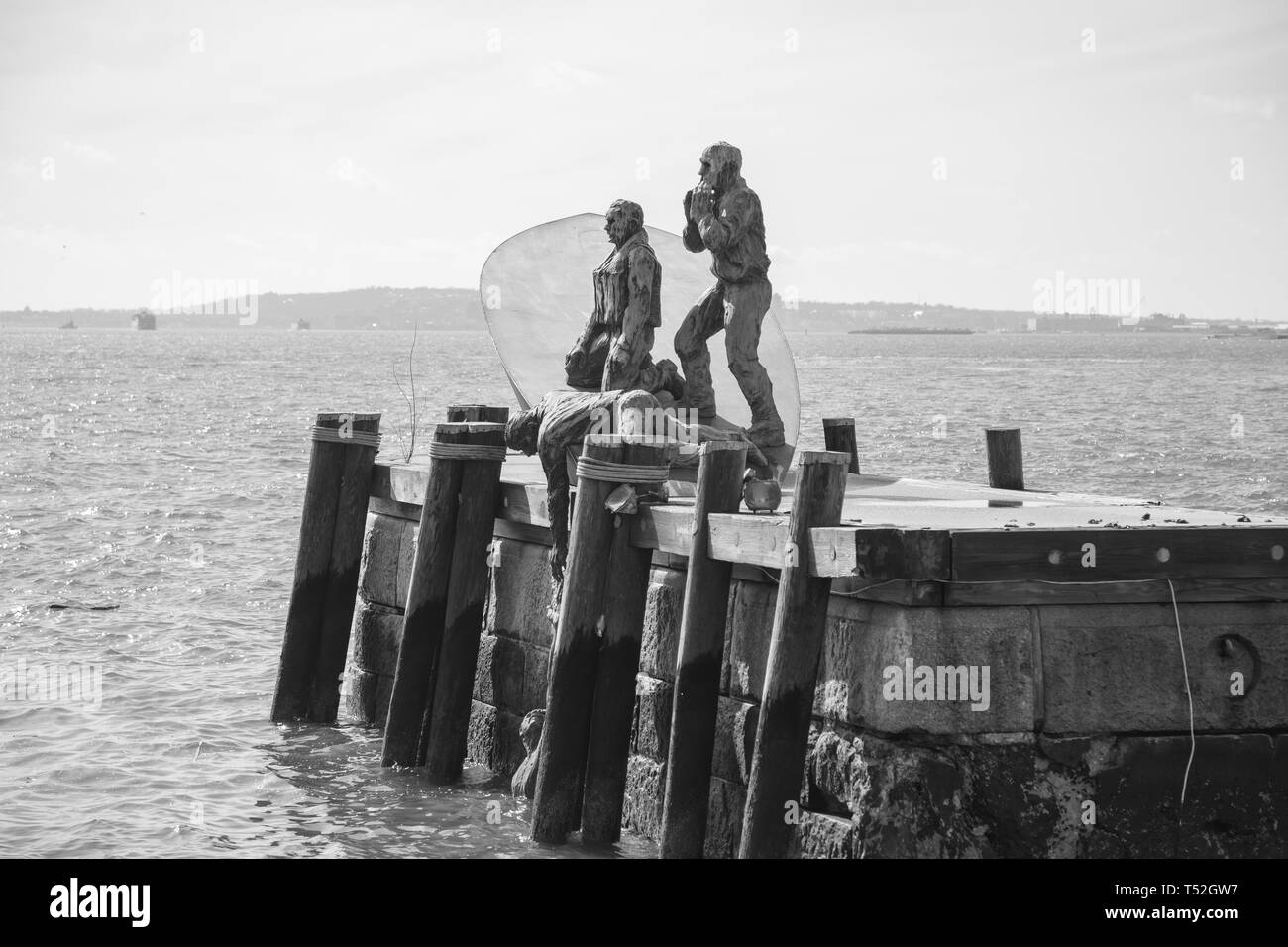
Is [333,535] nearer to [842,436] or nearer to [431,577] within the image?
[431,577]

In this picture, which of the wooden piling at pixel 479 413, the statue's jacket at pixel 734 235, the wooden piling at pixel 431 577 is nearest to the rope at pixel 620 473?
the wooden piling at pixel 431 577

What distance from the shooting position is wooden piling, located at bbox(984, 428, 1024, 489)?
12367 millimetres

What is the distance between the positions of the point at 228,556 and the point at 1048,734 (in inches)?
673

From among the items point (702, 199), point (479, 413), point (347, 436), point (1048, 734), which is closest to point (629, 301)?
point (702, 199)

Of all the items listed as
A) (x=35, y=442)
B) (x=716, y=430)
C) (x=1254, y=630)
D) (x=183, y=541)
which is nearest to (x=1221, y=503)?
(x=183, y=541)

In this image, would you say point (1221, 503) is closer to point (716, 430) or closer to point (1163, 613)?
point (716, 430)

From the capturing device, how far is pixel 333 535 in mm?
11656

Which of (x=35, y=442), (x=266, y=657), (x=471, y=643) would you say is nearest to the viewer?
(x=471, y=643)

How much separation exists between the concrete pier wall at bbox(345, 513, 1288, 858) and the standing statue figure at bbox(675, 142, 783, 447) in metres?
4.42

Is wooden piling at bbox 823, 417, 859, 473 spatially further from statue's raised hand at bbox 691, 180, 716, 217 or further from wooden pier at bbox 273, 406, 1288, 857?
wooden pier at bbox 273, 406, 1288, 857

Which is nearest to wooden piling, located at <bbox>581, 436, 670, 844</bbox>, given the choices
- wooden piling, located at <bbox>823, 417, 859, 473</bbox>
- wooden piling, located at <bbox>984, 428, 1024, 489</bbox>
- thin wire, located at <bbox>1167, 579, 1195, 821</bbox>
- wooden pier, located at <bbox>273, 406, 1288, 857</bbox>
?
wooden pier, located at <bbox>273, 406, 1288, 857</bbox>

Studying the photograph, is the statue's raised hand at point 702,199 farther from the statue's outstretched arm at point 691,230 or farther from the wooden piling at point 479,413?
the wooden piling at point 479,413
